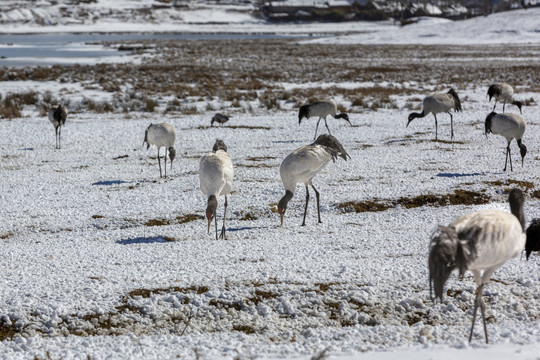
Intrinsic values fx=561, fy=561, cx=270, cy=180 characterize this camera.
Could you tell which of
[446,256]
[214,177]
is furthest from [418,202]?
[446,256]

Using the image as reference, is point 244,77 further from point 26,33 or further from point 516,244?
point 26,33

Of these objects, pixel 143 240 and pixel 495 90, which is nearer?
pixel 143 240

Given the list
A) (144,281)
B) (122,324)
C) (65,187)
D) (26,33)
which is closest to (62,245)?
(144,281)

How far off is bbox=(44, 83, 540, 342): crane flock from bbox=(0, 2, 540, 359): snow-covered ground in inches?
18.0

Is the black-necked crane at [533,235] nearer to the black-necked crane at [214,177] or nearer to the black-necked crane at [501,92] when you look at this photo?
the black-necked crane at [214,177]

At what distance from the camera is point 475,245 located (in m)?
5.14

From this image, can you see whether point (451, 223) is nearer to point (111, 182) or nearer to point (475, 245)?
point (475, 245)

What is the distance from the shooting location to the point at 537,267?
299 inches

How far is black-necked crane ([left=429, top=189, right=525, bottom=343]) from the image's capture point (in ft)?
16.1

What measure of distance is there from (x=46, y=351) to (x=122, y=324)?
0.88m

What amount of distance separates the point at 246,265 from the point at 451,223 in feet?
9.99

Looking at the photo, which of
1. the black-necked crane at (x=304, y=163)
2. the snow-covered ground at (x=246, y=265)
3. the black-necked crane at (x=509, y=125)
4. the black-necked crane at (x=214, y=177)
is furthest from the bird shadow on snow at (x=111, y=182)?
the black-necked crane at (x=509, y=125)

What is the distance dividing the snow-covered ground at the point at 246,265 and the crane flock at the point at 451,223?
456 mm

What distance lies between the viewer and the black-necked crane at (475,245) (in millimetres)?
4910
